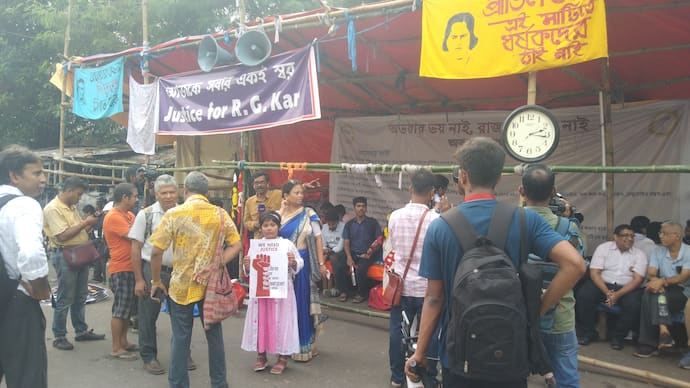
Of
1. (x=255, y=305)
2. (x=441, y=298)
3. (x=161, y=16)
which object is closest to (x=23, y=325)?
(x=255, y=305)

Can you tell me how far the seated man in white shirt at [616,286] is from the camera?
5090 mm

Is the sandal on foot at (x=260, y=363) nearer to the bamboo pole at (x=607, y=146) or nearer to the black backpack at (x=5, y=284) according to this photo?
the black backpack at (x=5, y=284)

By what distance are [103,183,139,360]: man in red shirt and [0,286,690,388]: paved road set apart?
0.28 m

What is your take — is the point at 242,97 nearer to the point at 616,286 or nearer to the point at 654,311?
the point at 616,286

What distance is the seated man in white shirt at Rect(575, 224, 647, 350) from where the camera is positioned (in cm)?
509

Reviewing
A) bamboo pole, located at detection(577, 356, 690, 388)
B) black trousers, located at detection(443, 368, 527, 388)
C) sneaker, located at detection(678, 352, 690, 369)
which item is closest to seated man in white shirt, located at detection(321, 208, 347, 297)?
bamboo pole, located at detection(577, 356, 690, 388)

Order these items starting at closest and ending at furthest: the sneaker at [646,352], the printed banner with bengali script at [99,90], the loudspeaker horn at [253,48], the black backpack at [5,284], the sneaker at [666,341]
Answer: the black backpack at [5,284] < the sneaker at [666,341] < the sneaker at [646,352] < the loudspeaker horn at [253,48] < the printed banner with bengali script at [99,90]

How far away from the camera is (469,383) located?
1991 millimetres

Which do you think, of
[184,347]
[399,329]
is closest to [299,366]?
[399,329]

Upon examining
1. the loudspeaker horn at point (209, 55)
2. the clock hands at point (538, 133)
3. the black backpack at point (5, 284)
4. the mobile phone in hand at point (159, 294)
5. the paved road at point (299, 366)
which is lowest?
the paved road at point (299, 366)

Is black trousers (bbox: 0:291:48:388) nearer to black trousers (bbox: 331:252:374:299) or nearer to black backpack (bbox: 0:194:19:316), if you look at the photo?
black backpack (bbox: 0:194:19:316)

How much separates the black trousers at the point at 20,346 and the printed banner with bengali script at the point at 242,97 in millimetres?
3507

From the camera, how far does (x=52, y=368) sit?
4625 millimetres

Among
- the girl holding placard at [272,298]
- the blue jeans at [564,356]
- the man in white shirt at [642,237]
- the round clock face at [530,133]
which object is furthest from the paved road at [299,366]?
the round clock face at [530,133]
